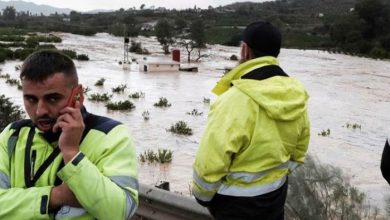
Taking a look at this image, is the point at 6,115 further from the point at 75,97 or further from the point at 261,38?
the point at 75,97

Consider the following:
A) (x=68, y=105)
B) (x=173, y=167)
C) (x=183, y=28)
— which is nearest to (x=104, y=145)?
(x=68, y=105)

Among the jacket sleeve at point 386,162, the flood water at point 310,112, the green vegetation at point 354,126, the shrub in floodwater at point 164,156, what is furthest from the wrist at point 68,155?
the green vegetation at point 354,126

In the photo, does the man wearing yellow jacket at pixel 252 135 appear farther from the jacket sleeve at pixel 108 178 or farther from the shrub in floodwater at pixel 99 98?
the shrub in floodwater at pixel 99 98

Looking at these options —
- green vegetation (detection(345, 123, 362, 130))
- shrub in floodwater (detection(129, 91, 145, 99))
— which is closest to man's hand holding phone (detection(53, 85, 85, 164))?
green vegetation (detection(345, 123, 362, 130))

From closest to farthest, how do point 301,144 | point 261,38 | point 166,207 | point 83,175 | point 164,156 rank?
point 83,175, point 261,38, point 301,144, point 166,207, point 164,156

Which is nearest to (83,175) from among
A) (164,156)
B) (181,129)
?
(164,156)

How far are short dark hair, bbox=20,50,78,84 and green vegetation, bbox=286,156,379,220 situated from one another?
9.31 ft

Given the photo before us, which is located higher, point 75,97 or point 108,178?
point 75,97

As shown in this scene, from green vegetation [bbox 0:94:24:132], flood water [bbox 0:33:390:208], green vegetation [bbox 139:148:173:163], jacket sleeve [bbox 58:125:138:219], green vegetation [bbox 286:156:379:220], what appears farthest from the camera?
green vegetation [bbox 139:148:173:163]

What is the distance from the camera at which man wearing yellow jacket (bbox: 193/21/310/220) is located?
2.88 metres

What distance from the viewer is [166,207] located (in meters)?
4.24

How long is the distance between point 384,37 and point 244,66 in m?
55.9

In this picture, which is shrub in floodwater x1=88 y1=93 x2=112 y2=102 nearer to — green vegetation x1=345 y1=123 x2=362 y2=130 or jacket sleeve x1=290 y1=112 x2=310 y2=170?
green vegetation x1=345 y1=123 x2=362 y2=130

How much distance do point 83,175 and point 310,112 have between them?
15779 mm
